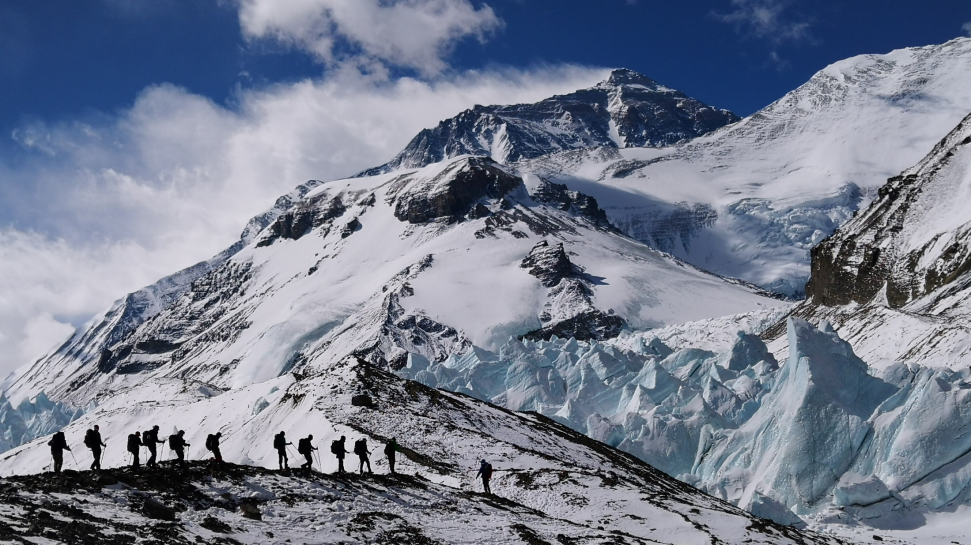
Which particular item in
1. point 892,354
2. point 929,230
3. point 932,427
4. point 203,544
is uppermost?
point 929,230

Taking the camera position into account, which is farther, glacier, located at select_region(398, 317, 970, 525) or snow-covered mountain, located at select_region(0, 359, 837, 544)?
glacier, located at select_region(398, 317, 970, 525)

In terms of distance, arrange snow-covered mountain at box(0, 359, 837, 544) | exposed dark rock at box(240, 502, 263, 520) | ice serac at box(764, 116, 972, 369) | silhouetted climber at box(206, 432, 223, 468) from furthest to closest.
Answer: ice serac at box(764, 116, 972, 369), silhouetted climber at box(206, 432, 223, 468), exposed dark rock at box(240, 502, 263, 520), snow-covered mountain at box(0, 359, 837, 544)

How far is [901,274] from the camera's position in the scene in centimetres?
11456

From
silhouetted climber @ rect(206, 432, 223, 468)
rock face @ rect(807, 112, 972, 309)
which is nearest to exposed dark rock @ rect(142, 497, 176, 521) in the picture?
silhouetted climber @ rect(206, 432, 223, 468)

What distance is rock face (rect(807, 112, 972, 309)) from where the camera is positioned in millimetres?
100250

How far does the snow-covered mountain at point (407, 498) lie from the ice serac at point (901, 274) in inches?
1417

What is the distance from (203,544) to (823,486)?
32.3 metres

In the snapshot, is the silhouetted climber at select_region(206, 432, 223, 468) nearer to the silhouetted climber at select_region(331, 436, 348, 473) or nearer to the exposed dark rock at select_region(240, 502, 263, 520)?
the exposed dark rock at select_region(240, 502, 263, 520)

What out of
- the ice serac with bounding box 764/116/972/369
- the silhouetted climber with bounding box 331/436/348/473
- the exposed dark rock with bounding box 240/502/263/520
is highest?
the ice serac with bounding box 764/116/972/369

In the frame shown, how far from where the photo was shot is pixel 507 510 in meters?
35.8

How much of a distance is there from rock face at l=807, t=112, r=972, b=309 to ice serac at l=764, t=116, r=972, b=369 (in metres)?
0.15

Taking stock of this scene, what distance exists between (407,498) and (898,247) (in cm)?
10211

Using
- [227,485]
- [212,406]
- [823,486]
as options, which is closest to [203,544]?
[227,485]

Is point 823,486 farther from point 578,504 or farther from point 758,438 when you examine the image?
point 578,504
